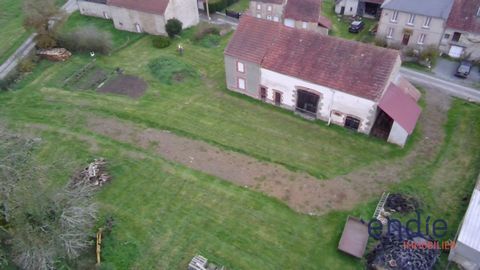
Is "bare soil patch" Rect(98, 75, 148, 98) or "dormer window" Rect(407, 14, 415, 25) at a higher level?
"dormer window" Rect(407, 14, 415, 25)

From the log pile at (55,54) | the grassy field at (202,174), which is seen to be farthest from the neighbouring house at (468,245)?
the log pile at (55,54)

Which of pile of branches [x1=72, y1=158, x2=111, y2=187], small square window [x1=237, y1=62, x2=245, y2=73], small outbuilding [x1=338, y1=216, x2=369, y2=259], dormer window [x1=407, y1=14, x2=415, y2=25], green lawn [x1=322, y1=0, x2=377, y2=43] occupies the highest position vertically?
dormer window [x1=407, y1=14, x2=415, y2=25]

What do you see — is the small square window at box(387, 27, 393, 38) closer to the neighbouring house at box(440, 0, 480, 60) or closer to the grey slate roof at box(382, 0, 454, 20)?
the grey slate roof at box(382, 0, 454, 20)

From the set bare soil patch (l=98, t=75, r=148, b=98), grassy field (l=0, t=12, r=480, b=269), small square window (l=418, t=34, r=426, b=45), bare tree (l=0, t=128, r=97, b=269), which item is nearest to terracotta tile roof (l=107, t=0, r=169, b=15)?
grassy field (l=0, t=12, r=480, b=269)

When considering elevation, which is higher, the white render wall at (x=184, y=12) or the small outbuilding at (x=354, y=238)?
the white render wall at (x=184, y=12)

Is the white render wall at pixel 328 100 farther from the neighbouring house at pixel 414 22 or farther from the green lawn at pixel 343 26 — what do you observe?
the green lawn at pixel 343 26

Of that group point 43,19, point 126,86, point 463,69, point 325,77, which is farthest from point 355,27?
point 43,19
